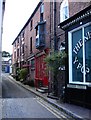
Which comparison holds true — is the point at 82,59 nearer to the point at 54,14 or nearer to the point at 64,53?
the point at 64,53

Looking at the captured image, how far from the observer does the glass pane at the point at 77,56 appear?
10773 mm

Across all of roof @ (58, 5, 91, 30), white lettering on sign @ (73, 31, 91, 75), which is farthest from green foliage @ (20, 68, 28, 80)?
white lettering on sign @ (73, 31, 91, 75)

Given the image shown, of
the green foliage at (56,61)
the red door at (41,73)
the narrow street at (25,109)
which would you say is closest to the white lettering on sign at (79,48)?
the green foliage at (56,61)

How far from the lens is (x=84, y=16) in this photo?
1002 centimetres

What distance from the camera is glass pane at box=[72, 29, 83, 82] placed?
1077 cm

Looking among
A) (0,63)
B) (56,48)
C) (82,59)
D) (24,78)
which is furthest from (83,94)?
(24,78)

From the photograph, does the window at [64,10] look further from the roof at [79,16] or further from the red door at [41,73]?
the red door at [41,73]

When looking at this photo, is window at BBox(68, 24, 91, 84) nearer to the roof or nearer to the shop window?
the roof

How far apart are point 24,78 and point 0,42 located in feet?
90.3

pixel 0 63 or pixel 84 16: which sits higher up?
pixel 84 16

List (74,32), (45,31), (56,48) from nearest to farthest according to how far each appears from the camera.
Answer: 1. (74,32)
2. (56,48)
3. (45,31)

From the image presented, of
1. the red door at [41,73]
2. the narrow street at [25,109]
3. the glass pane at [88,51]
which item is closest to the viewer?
the narrow street at [25,109]

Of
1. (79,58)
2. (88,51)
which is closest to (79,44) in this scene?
(79,58)

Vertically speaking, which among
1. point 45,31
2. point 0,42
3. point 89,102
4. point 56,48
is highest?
point 45,31
